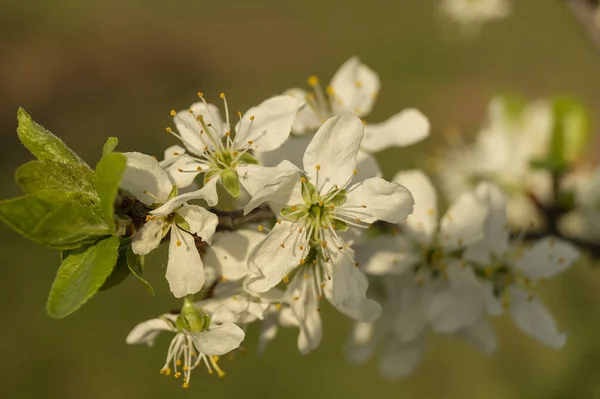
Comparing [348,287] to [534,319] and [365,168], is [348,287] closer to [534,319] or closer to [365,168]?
[365,168]

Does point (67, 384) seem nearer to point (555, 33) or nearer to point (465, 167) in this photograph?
point (465, 167)

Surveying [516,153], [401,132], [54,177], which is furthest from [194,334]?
[516,153]

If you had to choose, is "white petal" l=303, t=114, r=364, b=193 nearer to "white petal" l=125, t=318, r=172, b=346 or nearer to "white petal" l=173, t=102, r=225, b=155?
"white petal" l=173, t=102, r=225, b=155

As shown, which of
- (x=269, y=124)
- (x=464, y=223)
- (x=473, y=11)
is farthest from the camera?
(x=473, y=11)

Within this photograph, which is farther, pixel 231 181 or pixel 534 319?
pixel 534 319

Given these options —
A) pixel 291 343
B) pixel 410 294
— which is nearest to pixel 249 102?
pixel 291 343

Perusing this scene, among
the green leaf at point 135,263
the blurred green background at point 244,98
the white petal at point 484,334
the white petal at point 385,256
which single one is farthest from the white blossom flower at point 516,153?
the green leaf at point 135,263
